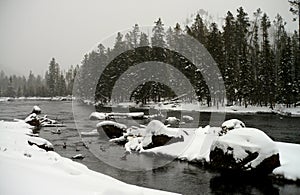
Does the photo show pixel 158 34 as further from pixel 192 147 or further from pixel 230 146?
pixel 230 146

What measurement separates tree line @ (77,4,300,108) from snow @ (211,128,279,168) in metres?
28.1

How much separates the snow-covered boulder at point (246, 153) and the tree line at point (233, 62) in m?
28.3

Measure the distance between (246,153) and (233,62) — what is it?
33025 mm

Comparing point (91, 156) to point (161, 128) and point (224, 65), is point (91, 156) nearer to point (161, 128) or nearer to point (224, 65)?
point (161, 128)

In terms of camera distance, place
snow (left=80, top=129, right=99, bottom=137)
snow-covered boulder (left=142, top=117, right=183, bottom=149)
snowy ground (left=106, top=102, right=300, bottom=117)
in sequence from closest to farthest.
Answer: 1. snow-covered boulder (left=142, top=117, right=183, bottom=149)
2. snow (left=80, top=129, right=99, bottom=137)
3. snowy ground (left=106, top=102, right=300, bottom=117)

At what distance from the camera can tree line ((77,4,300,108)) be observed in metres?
42.1

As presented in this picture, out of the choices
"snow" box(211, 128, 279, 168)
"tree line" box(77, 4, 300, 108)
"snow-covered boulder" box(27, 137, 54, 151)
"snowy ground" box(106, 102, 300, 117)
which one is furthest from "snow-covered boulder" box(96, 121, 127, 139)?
"tree line" box(77, 4, 300, 108)

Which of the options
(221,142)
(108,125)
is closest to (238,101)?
(108,125)

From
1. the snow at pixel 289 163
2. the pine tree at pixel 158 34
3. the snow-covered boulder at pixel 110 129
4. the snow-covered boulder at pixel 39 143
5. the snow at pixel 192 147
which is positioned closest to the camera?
the snow at pixel 289 163

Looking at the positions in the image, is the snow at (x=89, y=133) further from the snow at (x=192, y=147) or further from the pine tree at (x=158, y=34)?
the pine tree at (x=158, y=34)

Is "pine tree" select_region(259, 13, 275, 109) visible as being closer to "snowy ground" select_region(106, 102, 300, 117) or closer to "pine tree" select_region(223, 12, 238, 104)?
"snowy ground" select_region(106, 102, 300, 117)

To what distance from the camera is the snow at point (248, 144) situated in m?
14.2

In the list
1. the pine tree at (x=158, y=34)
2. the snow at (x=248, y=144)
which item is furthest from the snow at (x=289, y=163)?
the pine tree at (x=158, y=34)

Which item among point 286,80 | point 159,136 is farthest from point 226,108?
point 159,136
